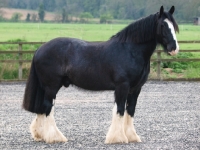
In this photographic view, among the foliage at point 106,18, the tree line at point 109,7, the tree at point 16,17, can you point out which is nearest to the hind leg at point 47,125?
the tree line at point 109,7

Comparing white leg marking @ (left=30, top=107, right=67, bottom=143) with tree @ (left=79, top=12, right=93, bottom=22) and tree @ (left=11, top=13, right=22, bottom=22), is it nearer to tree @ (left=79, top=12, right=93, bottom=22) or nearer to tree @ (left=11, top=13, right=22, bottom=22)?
tree @ (left=79, top=12, right=93, bottom=22)

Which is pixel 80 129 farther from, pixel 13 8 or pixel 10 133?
pixel 13 8

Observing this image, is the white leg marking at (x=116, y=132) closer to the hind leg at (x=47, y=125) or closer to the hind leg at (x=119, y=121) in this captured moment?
the hind leg at (x=119, y=121)

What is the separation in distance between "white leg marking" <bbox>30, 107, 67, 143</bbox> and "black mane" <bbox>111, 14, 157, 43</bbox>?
162cm

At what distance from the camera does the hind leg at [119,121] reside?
307 inches

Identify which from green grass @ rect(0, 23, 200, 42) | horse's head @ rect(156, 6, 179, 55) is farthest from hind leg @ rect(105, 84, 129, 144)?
green grass @ rect(0, 23, 200, 42)

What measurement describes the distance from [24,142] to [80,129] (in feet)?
4.45

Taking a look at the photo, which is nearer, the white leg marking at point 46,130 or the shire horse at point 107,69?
the shire horse at point 107,69

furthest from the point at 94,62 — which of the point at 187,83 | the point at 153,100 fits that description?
the point at 187,83

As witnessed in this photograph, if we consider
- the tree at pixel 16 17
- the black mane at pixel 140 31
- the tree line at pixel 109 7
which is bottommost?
the tree at pixel 16 17

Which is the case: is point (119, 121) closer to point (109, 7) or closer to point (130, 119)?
point (130, 119)

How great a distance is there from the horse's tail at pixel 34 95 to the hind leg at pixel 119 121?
1139 mm

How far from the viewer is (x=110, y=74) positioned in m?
7.99

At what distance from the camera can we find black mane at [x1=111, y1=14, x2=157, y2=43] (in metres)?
7.98
